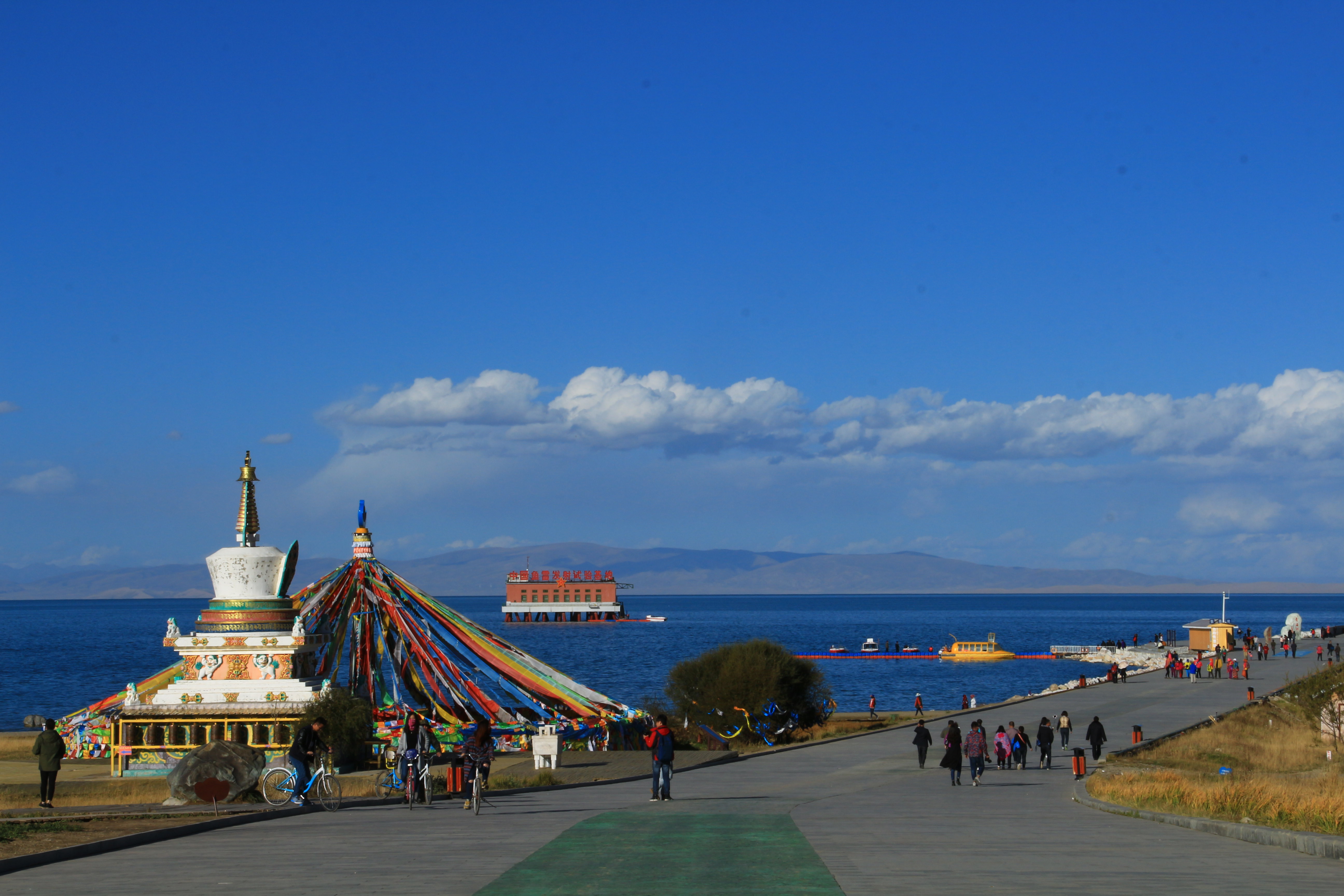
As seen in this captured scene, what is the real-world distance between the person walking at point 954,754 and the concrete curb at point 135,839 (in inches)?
510

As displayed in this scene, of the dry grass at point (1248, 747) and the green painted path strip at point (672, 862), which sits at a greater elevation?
the green painted path strip at point (672, 862)

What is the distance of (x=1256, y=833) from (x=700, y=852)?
7.15 metres

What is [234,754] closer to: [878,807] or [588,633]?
[878,807]

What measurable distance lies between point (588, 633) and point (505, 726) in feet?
537

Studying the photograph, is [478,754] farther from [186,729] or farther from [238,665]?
[186,729]

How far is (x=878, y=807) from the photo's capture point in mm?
21797

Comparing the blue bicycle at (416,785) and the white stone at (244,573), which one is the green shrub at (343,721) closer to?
the white stone at (244,573)

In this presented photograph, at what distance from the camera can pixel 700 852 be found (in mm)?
15328

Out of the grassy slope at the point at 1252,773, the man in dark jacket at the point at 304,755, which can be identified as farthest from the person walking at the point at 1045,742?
the man in dark jacket at the point at 304,755

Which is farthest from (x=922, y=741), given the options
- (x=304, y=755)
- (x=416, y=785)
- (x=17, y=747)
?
(x=17, y=747)

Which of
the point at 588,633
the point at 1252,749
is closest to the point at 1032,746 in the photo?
the point at 1252,749

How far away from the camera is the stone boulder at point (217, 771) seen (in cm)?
1986

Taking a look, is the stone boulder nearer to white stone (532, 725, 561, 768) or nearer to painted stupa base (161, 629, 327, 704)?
white stone (532, 725, 561, 768)

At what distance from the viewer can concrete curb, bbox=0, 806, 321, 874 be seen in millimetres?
14445
